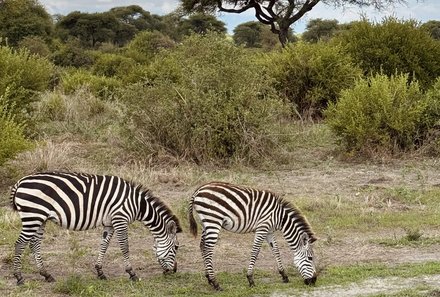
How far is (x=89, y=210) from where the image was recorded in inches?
260

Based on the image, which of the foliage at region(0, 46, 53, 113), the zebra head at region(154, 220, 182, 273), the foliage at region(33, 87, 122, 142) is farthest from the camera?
the foliage at region(33, 87, 122, 142)

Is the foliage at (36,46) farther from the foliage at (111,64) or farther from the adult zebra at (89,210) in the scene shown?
the adult zebra at (89,210)

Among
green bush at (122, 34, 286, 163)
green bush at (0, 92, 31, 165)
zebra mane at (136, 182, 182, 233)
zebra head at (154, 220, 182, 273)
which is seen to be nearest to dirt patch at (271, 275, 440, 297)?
zebra head at (154, 220, 182, 273)

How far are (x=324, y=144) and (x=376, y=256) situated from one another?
746 cm

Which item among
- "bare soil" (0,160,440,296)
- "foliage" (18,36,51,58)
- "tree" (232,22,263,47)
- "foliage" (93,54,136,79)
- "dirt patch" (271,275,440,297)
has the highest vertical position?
"tree" (232,22,263,47)

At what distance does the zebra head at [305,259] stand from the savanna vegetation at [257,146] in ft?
0.42

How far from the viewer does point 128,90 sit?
13.4 meters

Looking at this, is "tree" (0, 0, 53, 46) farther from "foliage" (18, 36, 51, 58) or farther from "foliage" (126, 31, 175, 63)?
"foliage" (126, 31, 175, 63)

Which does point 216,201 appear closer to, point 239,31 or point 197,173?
point 197,173

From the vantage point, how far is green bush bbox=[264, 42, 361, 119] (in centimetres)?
1806

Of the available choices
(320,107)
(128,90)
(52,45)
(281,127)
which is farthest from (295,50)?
(52,45)

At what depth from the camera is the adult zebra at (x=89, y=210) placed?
644 cm

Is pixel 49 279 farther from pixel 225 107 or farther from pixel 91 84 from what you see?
pixel 91 84

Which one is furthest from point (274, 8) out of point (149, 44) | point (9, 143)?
point (9, 143)
